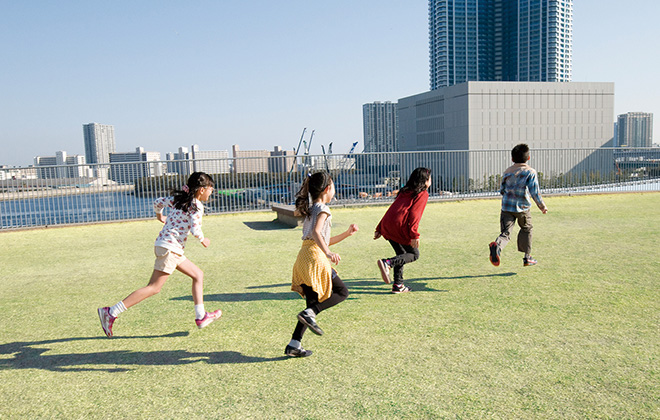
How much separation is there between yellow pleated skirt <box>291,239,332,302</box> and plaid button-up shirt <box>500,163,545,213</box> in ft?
12.5

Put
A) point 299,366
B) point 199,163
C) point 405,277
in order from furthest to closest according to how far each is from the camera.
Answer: point 199,163, point 405,277, point 299,366

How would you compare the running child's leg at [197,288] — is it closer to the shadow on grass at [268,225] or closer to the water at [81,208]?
the shadow on grass at [268,225]

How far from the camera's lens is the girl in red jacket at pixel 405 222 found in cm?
575

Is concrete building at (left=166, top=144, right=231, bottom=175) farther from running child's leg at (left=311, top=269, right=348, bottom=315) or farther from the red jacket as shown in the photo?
running child's leg at (left=311, top=269, right=348, bottom=315)

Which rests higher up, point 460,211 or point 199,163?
point 199,163

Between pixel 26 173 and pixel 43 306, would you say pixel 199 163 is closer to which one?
pixel 26 173

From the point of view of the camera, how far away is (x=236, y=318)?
513 centimetres

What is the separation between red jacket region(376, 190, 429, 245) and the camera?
5.76 metres

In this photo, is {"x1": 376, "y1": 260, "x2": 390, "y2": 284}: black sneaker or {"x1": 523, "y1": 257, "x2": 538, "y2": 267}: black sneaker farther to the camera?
{"x1": 523, "y1": 257, "x2": 538, "y2": 267}: black sneaker

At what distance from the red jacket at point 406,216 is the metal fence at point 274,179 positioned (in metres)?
11.2

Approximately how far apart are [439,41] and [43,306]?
20086 centimetres

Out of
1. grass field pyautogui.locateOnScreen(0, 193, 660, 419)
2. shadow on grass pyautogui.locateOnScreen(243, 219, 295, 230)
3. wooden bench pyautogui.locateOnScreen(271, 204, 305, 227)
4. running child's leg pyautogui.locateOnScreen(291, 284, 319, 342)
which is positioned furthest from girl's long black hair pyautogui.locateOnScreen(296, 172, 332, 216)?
shadow on grass pyautogui.locateOnScreen(243, 219, 295, 230)

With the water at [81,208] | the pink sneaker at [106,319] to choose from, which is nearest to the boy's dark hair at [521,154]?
the pink sneaker at [106,319]

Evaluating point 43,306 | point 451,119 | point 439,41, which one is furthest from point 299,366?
point 439,41
